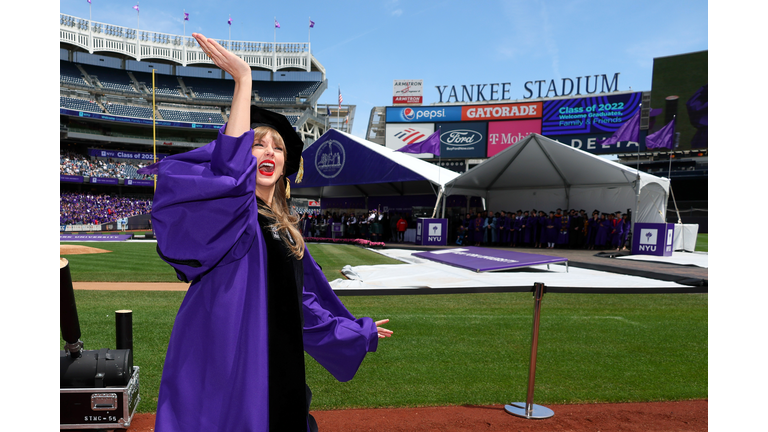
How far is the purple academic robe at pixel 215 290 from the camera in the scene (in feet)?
4.56

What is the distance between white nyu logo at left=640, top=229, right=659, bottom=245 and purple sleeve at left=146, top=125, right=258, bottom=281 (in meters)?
18.4

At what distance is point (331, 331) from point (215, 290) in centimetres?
58

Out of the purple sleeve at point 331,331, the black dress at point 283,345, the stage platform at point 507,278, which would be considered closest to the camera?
the black dress at point 283,345

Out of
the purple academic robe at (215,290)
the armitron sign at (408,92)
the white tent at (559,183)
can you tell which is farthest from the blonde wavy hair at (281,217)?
the armitron sign at (408,92)

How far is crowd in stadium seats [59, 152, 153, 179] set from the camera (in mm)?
43697

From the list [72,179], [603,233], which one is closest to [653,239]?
[603,233]

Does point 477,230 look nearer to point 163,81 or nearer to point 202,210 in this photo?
point 202,210

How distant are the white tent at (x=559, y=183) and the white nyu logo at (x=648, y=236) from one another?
67 cm

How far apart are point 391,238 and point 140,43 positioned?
51.7m

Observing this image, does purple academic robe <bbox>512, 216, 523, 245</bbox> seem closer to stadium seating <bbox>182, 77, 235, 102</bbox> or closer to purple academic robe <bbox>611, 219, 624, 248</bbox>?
purple academic robe <bbox>611, 219, 624, 248</bbox>

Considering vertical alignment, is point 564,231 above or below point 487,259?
above

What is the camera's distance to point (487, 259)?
12344mm

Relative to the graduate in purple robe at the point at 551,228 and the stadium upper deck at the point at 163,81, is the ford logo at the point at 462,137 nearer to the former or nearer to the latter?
the stadium upper deck at the point at 163,81

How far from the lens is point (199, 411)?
4.84ft
